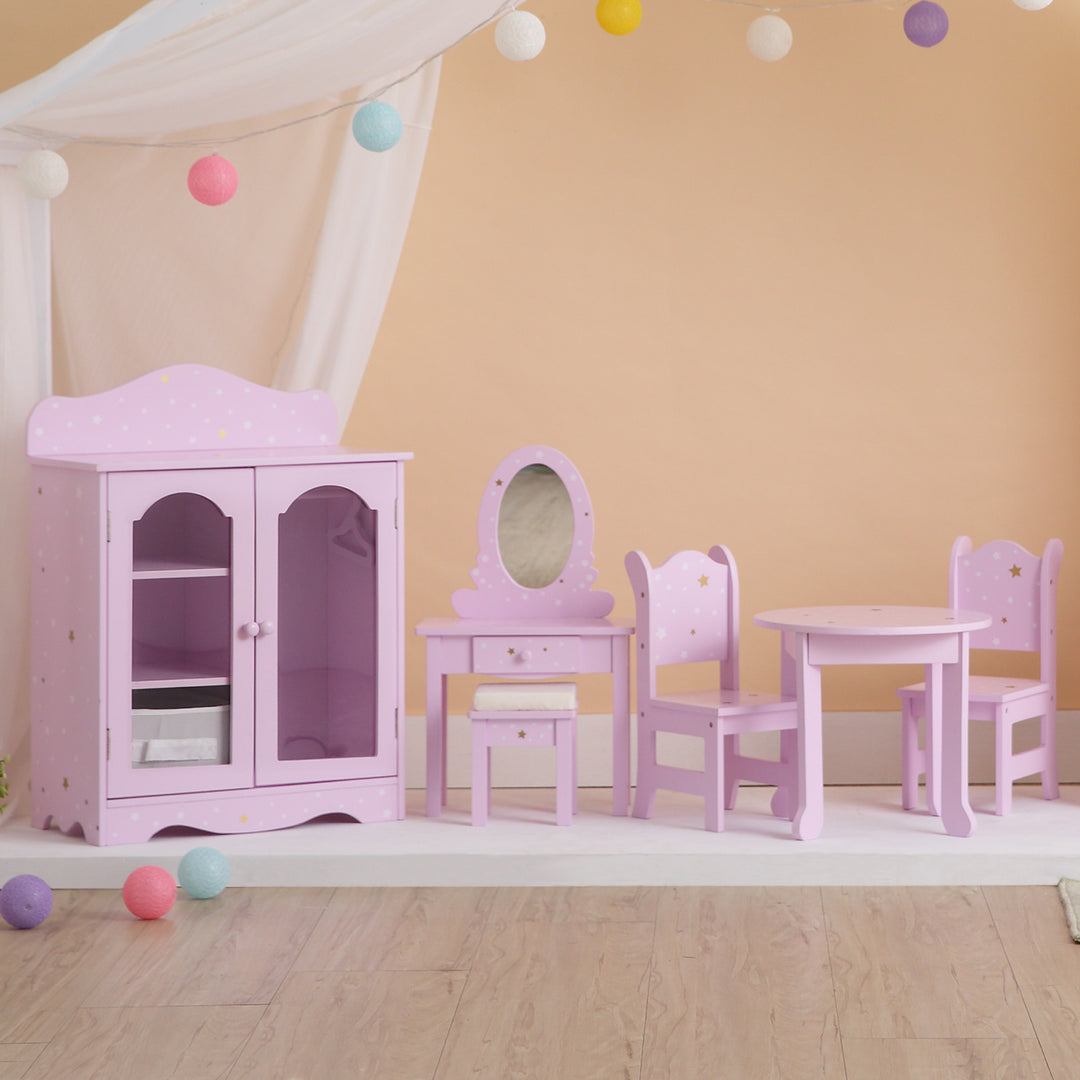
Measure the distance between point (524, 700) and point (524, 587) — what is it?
0.37 metres

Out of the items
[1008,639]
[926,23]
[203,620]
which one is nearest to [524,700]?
[203,620]

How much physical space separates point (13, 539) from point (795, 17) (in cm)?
258

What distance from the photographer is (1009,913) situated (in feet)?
10.4

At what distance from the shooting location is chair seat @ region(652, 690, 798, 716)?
141 inches

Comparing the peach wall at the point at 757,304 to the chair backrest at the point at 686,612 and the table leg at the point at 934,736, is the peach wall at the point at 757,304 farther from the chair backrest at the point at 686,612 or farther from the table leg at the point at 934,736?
the table leg at the point at 934,736

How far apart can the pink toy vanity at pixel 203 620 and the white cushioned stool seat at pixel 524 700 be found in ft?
0.77

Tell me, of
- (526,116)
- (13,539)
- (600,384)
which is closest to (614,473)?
(600,384)

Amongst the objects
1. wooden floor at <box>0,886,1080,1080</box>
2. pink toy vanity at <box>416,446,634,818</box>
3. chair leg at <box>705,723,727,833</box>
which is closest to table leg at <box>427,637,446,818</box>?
pink toy vanity at <box>416,446,634,818</box>

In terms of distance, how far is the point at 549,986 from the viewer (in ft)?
9.14

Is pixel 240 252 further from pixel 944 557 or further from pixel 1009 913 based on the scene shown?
pixel 1009 913

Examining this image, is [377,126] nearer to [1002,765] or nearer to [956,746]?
[956,746]

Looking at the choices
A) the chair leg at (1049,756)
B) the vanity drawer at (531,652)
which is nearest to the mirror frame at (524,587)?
the vanity drawer at (531,652)

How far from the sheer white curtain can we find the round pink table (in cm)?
138

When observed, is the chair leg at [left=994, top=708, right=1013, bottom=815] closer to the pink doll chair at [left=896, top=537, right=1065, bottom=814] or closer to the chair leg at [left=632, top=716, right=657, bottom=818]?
the pink doll chair at [left=896, top=537, right=1065, bottom=814]
